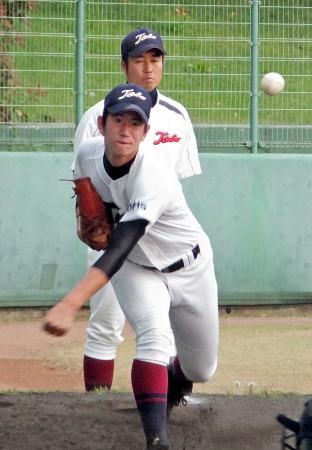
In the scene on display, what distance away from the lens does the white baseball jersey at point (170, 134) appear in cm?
583

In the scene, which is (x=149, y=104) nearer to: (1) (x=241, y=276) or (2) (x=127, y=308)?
(2) (x=127, y=308)

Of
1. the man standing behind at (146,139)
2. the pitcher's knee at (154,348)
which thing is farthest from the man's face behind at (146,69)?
the pitcher's knee at (154,348)

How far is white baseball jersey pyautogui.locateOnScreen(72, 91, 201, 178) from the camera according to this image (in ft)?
19.1

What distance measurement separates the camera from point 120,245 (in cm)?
449

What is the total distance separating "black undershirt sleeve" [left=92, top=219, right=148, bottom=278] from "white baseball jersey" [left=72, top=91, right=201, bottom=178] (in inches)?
48.9

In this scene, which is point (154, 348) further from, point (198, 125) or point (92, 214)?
point (198, 125)

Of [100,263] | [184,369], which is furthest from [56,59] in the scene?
[100,263]

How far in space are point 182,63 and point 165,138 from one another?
13.7ft

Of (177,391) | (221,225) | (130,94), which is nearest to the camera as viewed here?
(130,94)

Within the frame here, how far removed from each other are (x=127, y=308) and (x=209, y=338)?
43 centimetres

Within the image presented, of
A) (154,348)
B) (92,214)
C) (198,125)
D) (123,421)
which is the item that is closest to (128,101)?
(92,214)

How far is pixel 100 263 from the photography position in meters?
4.41

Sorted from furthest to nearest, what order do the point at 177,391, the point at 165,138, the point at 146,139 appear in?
the point at 165,138
the point at 146,139
the point at 177,391

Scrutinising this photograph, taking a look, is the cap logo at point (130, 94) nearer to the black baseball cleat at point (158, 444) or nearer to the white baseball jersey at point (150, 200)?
the white baseball jersey at point (150, 200)
